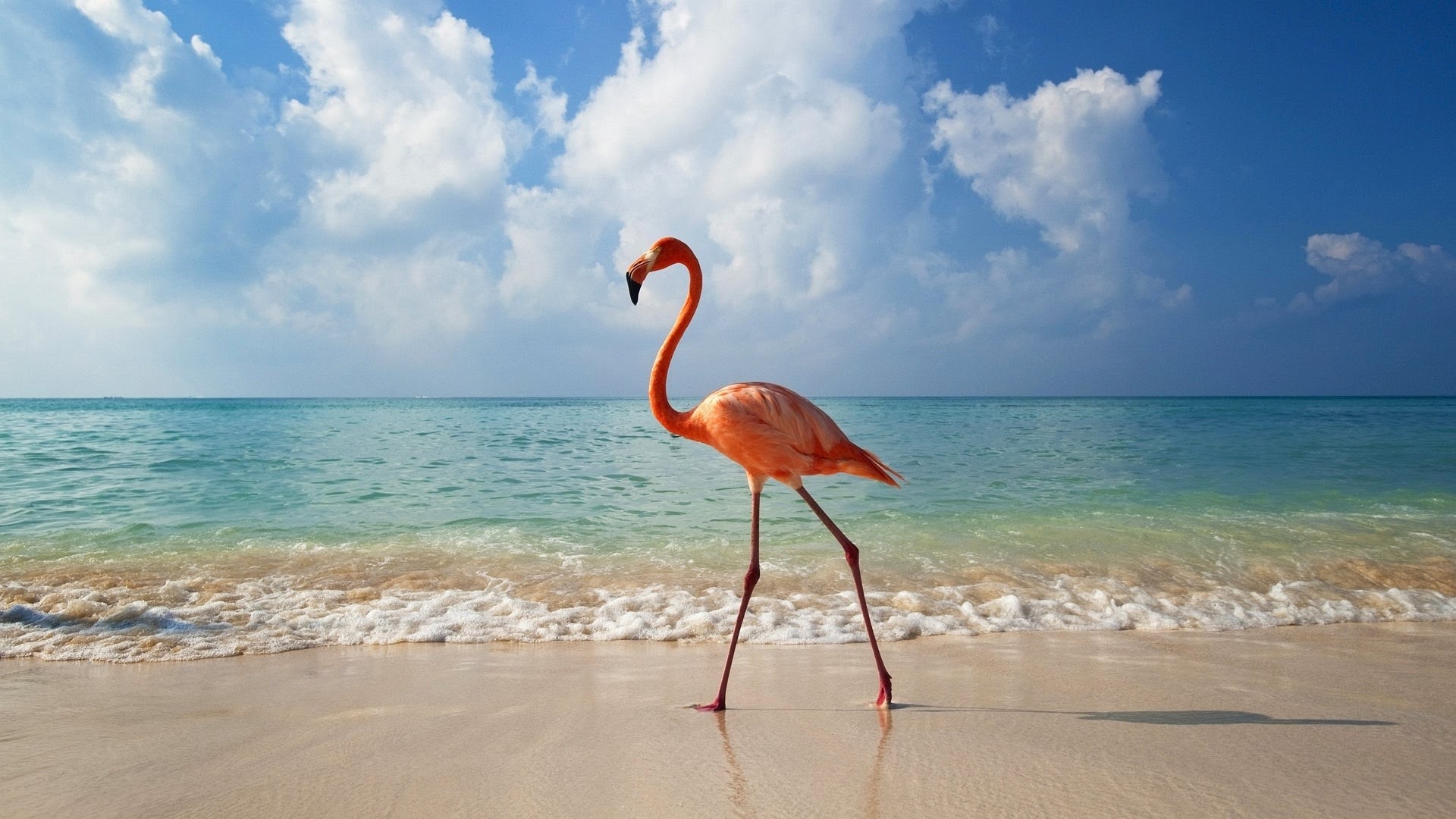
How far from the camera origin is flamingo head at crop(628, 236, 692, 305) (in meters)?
3.69

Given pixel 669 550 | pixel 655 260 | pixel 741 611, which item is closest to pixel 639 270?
pixel 655 260

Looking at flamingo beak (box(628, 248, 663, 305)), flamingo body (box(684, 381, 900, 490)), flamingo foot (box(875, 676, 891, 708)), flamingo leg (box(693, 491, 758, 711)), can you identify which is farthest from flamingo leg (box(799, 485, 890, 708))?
flamingo beak (box(628, 248, 663, 305))

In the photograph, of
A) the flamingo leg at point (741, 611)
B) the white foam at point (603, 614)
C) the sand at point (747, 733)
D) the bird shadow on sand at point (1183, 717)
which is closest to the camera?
the sand at point (747, 733)

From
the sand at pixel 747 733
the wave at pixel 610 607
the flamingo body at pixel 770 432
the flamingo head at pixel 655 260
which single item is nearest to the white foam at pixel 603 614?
the wave at pixel 610 607

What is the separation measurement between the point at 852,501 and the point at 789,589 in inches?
201

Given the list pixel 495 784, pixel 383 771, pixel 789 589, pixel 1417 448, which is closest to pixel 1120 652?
pixel 789 589

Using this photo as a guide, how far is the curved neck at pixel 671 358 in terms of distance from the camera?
390 cm

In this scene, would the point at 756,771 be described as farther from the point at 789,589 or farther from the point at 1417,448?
the point at 1417,448

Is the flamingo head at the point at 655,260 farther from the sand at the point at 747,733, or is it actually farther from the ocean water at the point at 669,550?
the ocean water at the point at 669,550

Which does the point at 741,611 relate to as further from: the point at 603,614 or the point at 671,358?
the point at 603,614

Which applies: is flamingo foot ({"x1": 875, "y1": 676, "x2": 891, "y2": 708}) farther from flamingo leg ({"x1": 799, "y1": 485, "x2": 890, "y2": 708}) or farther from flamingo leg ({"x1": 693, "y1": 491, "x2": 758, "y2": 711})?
flamingo leg ({"x1": 693, "y1": 491, "x2": 758, "y2": 711})

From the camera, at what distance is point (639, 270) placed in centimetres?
373

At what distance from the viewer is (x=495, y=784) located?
2889mm

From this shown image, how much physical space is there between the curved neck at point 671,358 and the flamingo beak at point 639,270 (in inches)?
10.3
